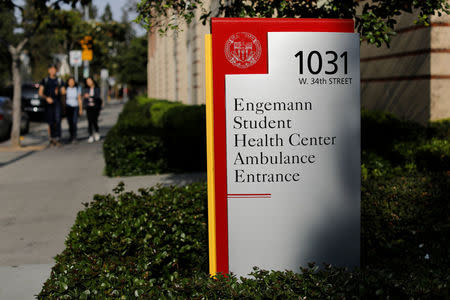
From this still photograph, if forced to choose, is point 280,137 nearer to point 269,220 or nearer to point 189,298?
point 269,220

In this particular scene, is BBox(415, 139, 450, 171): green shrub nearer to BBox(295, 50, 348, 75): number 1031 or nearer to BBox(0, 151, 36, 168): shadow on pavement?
BBox(295, 50, 348, 75): number 1031

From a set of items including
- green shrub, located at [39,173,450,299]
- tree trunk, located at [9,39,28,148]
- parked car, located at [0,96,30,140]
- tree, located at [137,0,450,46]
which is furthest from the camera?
parked car, located at [0,96,30,140]

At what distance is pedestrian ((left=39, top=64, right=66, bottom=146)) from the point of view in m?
14.7

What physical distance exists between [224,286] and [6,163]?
10.3 meters

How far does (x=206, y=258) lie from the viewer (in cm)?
456

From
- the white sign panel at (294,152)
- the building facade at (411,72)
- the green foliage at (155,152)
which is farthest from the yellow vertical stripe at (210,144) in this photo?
the green foliage at (155,152)

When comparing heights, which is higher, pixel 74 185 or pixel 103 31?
pixel 103 31

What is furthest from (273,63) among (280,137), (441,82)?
(441,82)

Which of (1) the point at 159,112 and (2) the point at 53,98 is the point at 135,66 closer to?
(1) the point at 159,112

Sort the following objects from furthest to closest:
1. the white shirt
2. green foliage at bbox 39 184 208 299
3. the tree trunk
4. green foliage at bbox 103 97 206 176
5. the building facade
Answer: the white shirt, the tree trunk, green foliage at bbox 103 97 206 176, the building facade, green foliage at bbox 39 184 208 299

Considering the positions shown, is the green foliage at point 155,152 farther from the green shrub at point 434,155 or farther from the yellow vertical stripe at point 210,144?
the yellow vertical stripe at point 210,144

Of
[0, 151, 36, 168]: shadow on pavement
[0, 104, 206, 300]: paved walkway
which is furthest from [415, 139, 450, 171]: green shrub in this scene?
[0, 151, 36, 168]: shadow on pavement

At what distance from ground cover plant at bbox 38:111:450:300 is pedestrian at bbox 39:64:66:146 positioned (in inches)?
393

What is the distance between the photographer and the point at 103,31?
3766 centimetres
